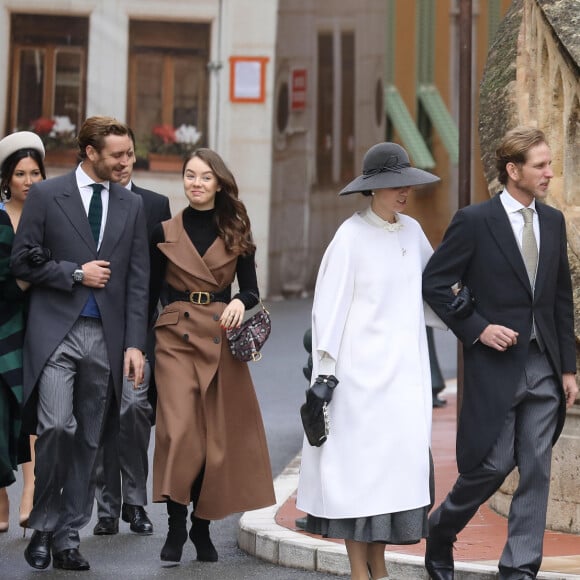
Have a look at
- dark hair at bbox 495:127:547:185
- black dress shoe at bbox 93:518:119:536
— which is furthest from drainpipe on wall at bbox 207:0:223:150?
dark hair at bbox 495:127:547:185

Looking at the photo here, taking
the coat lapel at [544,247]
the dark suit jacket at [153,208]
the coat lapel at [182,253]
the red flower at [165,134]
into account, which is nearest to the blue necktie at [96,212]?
the coat lapel at [182,253]

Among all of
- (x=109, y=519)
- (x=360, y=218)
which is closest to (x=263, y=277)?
(x=109, y=519)

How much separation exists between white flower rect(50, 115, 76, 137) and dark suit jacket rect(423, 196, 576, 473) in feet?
52.8

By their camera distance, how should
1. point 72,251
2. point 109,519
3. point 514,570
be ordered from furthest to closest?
1. point 109,519
2. point 72,251
3. point 514,570

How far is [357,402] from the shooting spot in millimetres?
7398

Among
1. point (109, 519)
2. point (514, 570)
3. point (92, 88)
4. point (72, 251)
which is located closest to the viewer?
point (514, 570)

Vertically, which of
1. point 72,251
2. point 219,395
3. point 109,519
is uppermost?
point 72,251

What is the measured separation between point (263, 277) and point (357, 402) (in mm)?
15781

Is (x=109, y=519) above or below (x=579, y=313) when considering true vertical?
below

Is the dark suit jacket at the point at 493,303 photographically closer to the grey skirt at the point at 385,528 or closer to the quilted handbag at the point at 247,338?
the grey skirt at the point at 385,528

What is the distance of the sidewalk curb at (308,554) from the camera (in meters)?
7.82

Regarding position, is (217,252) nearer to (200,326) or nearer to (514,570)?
(200,326)

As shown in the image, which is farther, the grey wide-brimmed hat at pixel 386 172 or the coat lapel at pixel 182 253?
the coat lapel at pixel 182 253

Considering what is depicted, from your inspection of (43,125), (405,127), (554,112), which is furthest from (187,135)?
(554,112)
